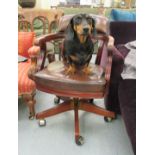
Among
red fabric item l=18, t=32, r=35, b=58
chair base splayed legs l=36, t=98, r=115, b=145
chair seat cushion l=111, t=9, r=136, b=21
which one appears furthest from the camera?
chair seat cushion l=111, t=9, r=136, b=21

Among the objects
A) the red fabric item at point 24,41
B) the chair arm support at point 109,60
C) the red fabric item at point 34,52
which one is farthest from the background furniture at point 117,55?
the red fabric item at point 24,41

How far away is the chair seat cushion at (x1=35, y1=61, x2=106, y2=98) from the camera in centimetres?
146

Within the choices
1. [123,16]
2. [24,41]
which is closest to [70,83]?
[24,41]

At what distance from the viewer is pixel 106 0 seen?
4812mm

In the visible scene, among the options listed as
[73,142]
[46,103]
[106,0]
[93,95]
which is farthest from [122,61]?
[106,0]

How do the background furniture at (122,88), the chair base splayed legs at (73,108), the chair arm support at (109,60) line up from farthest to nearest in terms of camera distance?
the chair base splayed legs at (73,108)
the chair arm support at (109,60)
the background furniture at (122,88)

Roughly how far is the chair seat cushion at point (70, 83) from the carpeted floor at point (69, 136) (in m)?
0.33

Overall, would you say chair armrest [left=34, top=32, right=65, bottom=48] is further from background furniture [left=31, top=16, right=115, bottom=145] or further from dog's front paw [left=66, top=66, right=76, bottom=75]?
dog's front paw [left=66, top=66, right=76, bottom=75]

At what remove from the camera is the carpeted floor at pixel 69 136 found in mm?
1472

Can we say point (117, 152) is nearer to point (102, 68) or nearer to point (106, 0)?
point (102, 68)

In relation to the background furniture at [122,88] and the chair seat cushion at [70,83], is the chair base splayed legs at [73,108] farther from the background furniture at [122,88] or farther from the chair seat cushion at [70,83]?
the chair seat cushion at [70,83]

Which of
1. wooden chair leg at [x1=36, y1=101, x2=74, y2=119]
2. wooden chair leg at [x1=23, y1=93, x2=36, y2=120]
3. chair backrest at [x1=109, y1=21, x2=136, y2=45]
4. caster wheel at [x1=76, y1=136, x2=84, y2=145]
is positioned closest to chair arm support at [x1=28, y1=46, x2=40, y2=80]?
wooden chair leg at [x1=23, y1=93, x2=36, y2=120]

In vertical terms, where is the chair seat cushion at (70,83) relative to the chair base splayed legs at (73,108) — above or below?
above

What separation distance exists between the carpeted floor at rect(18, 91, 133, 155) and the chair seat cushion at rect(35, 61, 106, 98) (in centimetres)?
33
